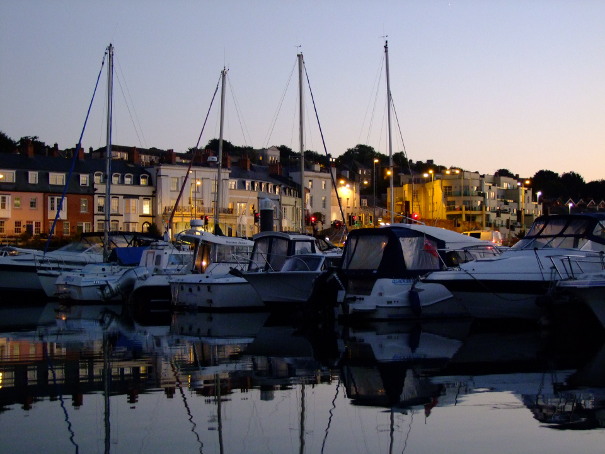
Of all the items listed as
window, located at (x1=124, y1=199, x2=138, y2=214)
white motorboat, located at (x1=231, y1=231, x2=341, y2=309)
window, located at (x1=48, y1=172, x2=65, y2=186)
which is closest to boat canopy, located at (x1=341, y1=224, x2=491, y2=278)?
white motorboat, located at (x1=231, y1=231, x2=341, y2=309)

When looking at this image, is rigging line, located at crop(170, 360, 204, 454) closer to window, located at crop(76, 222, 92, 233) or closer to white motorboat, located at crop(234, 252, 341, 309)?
white motorboat, located at crop(234, 252, 341, 309)

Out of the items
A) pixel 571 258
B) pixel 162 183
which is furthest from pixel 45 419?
pixel 162 183

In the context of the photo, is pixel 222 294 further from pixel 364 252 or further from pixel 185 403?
pixel 185 403

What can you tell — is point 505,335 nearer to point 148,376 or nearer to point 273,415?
point 148,376

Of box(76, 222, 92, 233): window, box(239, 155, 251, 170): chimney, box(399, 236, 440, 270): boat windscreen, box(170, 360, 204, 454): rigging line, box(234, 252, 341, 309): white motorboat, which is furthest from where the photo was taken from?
box(239, 155, 251, 170): chimney

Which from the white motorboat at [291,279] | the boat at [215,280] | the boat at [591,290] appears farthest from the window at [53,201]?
the boat at [591,290]

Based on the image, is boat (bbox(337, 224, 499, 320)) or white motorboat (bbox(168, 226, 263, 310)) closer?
boat (bbox(337, 224, 499, 320))

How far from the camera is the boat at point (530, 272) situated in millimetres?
27266

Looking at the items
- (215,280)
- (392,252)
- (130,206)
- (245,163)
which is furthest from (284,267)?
(245,163)

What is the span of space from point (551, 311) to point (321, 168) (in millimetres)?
92335

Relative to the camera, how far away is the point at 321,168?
118125 mm

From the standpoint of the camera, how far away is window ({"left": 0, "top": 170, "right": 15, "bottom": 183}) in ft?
297

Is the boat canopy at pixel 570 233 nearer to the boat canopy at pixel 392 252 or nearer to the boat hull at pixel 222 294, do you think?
the boat canopy at pixel 392 252

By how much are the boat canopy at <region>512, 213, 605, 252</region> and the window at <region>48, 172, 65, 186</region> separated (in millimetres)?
70083
